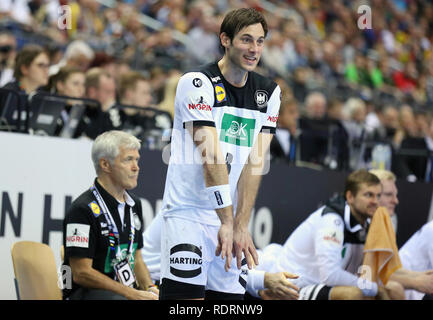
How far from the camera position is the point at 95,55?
9.88 meters

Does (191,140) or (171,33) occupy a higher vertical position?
(171,33)

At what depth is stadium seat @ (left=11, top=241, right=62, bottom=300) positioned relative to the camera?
4.93 metres

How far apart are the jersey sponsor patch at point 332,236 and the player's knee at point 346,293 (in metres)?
0.39

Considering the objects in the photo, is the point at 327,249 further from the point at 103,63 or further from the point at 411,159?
the point at 103,63

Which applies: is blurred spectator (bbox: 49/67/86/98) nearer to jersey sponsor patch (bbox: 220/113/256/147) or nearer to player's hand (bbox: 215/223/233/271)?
jersey sponsor patch (bbox: 220/113/256/147)

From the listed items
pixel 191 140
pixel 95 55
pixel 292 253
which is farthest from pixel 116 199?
pixel 95 55

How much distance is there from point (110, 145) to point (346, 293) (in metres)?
2.46

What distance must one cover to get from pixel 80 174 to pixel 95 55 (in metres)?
3.61

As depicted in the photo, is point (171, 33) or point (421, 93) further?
point (421, 93)

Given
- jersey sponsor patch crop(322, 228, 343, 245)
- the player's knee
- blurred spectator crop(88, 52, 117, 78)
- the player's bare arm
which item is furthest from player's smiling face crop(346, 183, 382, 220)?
blurred spectator crop(88, 52, 117, 78)

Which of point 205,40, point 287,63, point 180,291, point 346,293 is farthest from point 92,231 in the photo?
point 287,63

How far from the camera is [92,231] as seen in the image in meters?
4.94

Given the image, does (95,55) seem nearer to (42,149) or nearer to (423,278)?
(42,149)

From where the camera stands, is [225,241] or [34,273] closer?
[225,241]
